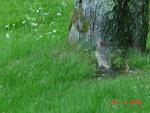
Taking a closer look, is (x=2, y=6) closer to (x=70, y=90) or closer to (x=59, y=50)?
(x=59, y=50)

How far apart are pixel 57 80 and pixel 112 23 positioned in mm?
1309

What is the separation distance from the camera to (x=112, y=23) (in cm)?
825

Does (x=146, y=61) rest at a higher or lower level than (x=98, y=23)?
lower

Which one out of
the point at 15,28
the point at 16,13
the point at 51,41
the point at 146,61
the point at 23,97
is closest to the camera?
the point at 23,97

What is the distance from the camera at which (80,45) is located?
27.6 ft

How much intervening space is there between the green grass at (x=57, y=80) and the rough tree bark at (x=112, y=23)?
27 centimetres

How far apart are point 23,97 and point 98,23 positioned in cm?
181

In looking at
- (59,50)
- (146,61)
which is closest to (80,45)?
(59,50)

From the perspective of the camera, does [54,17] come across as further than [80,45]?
Yes

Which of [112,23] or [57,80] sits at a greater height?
[112,23]
